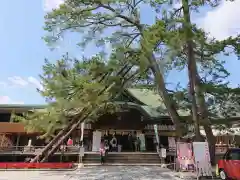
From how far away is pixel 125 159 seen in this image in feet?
59.2

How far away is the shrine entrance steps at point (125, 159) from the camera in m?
17.3

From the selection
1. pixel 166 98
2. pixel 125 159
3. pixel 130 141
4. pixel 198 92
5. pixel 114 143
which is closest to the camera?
pixel 198 92

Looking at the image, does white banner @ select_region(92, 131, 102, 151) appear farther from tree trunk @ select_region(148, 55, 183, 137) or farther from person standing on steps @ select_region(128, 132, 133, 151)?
tree trunk @ select_region(148, 55, 183, 137)

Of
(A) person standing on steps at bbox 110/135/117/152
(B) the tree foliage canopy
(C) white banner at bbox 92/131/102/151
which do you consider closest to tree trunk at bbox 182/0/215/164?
(B) the tree foliage canopy

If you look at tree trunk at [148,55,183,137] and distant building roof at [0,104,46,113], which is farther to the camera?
distant building roof at [0,104,46,113]

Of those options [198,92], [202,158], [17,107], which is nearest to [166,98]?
[198,92]

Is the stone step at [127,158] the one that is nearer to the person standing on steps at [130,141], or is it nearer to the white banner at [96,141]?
the white banner at [96,141]

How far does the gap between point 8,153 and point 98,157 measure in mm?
7107

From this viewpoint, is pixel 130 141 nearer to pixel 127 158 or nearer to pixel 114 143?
pixel 114 143

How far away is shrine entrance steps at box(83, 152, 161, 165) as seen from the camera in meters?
17.3

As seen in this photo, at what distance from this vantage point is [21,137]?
82.4 feet

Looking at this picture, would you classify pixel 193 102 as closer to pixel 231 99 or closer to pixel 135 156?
pixel 231 99

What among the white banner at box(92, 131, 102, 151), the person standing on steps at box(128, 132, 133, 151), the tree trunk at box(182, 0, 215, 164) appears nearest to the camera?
the tree trunk at box(182, 0, 215, 164)

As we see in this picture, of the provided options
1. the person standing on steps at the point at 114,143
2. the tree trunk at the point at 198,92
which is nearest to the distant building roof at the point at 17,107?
the person standing on steps at the point at 114,143
